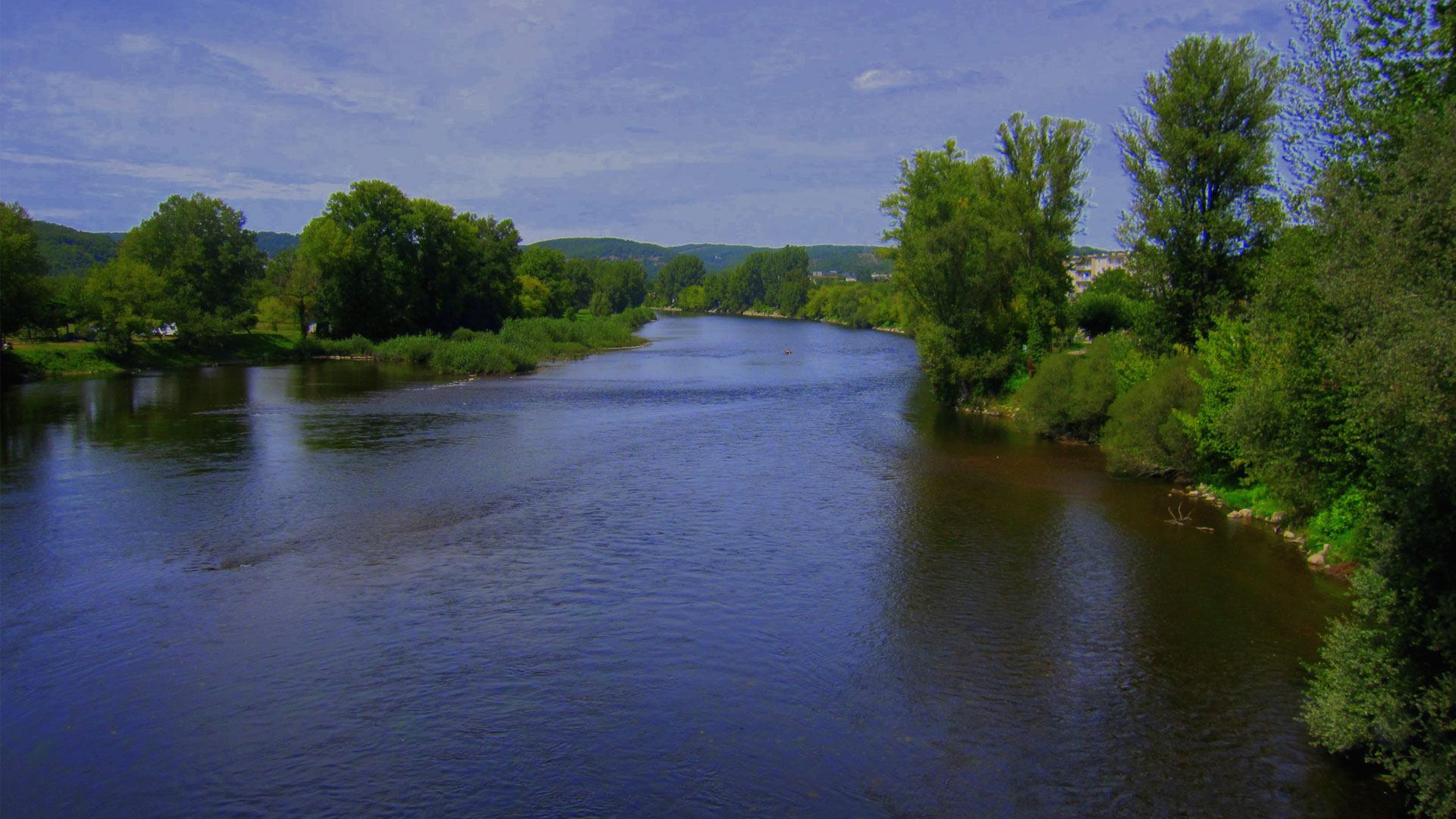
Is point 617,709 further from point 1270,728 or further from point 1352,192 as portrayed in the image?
point 1352,192

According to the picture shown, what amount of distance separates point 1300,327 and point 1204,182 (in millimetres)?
12465

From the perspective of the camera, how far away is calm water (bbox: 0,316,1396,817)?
9672 millimetres

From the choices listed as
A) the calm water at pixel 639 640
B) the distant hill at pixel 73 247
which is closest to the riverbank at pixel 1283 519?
the calm water at pixel 639 640

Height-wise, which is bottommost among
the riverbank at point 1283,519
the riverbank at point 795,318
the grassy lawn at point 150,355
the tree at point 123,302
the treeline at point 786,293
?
the riverbank at point 1283,519

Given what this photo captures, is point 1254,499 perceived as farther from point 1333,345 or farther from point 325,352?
point 325,352

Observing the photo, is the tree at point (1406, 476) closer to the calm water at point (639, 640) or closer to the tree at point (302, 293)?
the calm water at point (639, 640)

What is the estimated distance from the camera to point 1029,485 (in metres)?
24.1

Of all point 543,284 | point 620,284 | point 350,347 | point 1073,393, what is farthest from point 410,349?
point 620,284

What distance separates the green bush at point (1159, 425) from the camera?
22.6m

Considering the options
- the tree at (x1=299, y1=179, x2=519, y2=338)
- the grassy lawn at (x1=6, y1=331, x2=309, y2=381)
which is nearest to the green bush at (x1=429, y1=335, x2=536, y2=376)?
the tree at (x1=299, y1=179, x2=519, y2=338)

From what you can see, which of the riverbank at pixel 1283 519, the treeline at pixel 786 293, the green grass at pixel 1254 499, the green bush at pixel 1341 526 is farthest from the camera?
the treeline at pixel 786 293

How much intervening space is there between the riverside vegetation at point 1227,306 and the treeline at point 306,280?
25 centimetres

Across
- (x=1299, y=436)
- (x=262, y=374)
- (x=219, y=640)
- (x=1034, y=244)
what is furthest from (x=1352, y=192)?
(x=262, y=374)

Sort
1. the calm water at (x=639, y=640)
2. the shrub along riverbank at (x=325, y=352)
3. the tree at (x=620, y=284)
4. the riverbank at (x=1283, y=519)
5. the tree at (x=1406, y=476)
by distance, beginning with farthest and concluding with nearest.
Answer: the tree at (x=620, y=284) → the shrub along riverbank at (x=325, y=352) → the riverbank at (x=1283, y=519) → the calm water at (x=639, y=640) → the tree at (x=1406, y=476)
